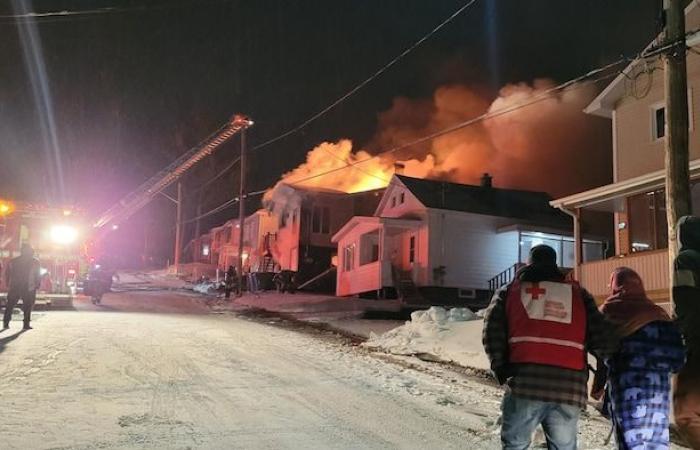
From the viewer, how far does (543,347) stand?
3605 mm

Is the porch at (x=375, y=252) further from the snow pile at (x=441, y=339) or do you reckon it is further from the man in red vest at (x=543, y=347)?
the man in red vest at (x=543, y=347)

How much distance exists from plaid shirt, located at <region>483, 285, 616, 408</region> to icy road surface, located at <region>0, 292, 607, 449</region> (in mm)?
2379

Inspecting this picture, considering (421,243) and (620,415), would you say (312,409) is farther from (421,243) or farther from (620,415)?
(421,243)

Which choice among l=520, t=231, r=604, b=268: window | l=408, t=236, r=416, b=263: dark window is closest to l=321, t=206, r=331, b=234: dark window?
l=408, t=236, r=416, b=263: dark window

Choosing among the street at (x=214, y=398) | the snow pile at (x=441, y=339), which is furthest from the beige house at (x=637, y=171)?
the street at (x=214, y=398)

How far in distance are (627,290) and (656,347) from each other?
39cm

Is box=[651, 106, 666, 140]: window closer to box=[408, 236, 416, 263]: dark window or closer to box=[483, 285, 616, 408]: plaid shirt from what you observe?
box=[408, 236, 416, 263]: dark window

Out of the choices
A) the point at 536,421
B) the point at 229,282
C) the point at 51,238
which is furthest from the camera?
the point at 229,282

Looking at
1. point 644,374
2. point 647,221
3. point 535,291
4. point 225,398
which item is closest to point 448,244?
point 647,221

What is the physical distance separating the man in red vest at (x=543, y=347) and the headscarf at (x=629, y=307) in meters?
0.20

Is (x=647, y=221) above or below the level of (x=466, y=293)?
above

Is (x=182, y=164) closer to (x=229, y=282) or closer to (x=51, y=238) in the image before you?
(x=229, y=282)

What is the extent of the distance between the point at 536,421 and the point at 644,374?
74 cm

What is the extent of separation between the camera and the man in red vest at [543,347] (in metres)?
3.61
